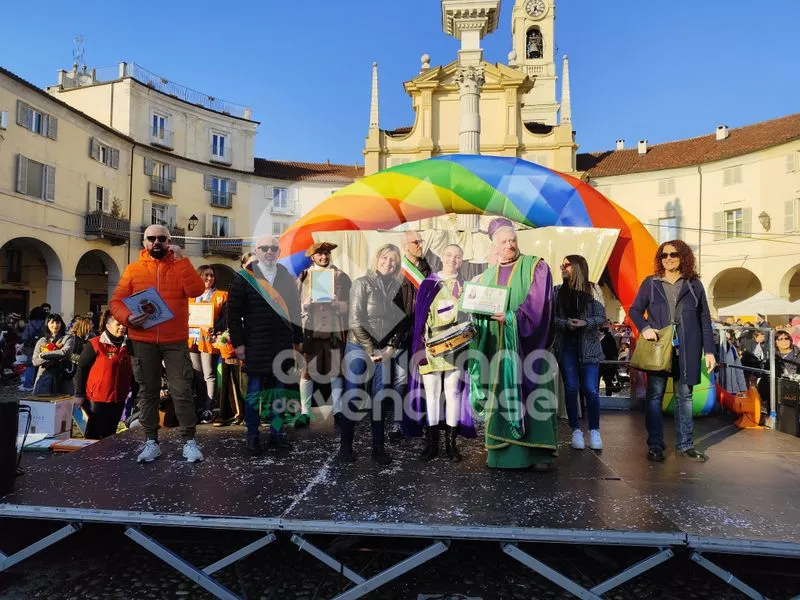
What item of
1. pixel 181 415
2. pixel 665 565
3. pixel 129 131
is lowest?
pixel 665 565

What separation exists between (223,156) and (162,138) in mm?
4394

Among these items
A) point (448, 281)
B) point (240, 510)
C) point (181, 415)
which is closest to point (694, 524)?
point (448, 281)

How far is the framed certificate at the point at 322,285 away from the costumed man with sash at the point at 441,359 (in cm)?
82

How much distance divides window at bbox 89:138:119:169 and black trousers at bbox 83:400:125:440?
23419 mm

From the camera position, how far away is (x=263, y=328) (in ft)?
14.9

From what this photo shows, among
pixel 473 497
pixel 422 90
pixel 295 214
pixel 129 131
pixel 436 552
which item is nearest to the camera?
pixel 436 552

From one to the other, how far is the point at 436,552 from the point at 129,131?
104 feet

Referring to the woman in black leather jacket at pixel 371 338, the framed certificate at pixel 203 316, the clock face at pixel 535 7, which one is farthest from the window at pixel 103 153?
the clock face at pixel 535 7

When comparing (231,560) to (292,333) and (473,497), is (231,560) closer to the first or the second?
(473,497)

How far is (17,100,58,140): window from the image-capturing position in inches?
797

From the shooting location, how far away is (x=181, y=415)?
4238mm

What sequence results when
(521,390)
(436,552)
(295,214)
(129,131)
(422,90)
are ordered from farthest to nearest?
(295,214) → (422,90) → (129,131) → (521,390) → (436,552)

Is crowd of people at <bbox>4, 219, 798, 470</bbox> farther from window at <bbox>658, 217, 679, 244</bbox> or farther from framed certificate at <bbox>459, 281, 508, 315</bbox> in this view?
window at <bbox>658, 217, 679, 244</bbox>

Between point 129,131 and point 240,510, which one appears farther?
point 129,131
